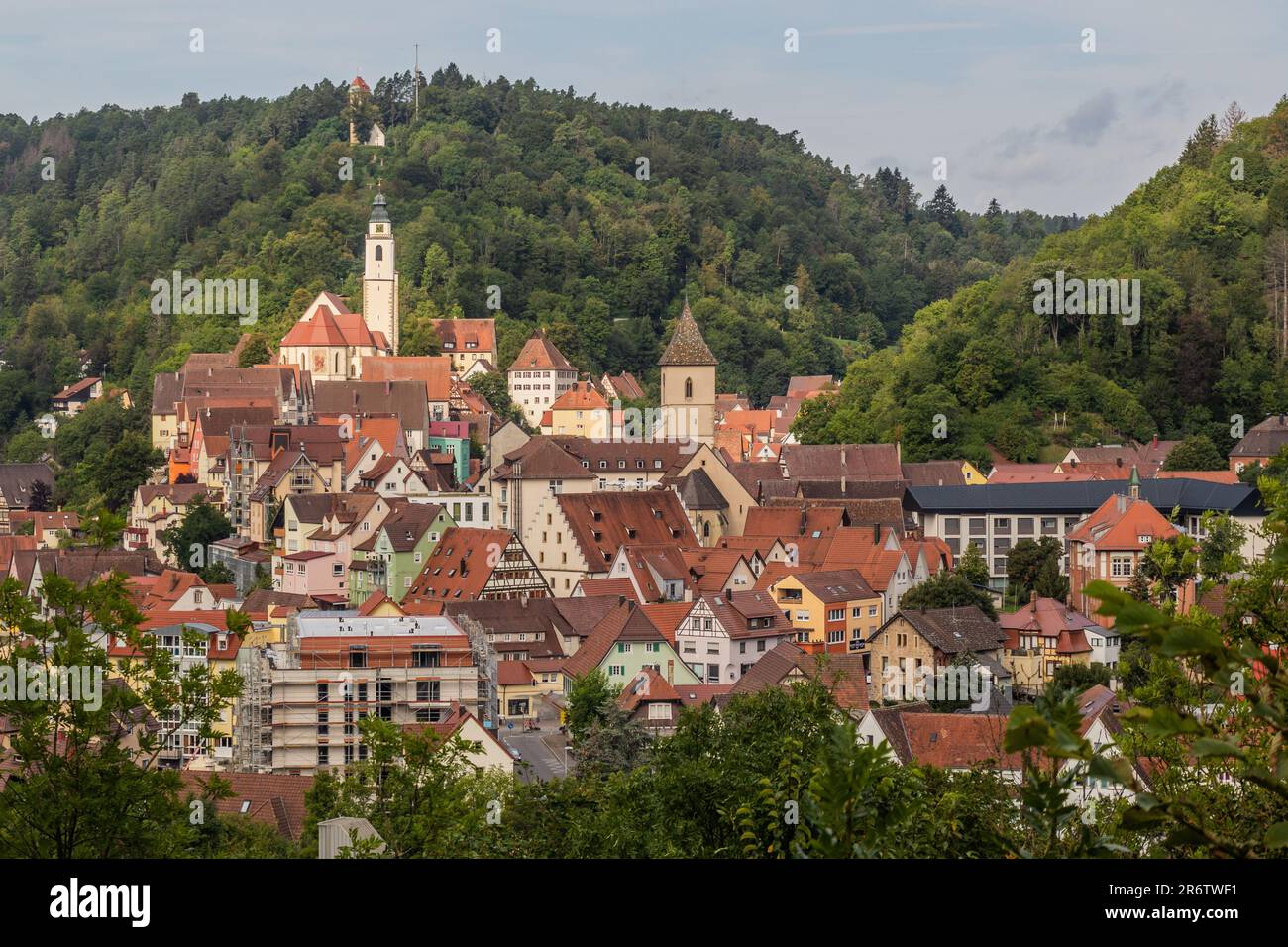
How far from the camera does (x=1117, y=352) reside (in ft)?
225

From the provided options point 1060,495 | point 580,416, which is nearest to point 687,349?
point 580,416

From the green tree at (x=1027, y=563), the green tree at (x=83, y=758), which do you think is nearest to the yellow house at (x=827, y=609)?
the green tree at (x=1027, y=563)

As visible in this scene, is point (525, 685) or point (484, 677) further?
point (525, 685)

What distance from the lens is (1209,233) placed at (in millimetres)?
74750

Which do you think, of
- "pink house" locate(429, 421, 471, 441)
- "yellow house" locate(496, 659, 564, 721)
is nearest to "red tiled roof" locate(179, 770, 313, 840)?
"yellow house" locate(496, 659, 564, 721)

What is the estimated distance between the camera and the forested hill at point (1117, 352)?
65.2 meters

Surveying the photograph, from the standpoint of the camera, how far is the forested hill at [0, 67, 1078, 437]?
98.1 metres

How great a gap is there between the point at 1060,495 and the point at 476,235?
55678 millimetres

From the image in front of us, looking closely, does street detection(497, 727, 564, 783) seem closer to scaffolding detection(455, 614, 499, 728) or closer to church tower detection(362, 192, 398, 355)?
scaffolding detection(455, 614, 499, 728)

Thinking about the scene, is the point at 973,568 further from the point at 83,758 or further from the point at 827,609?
the point at 83,758

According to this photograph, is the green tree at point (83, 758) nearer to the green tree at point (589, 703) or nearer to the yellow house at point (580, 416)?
the green tree at point (589, 703)
